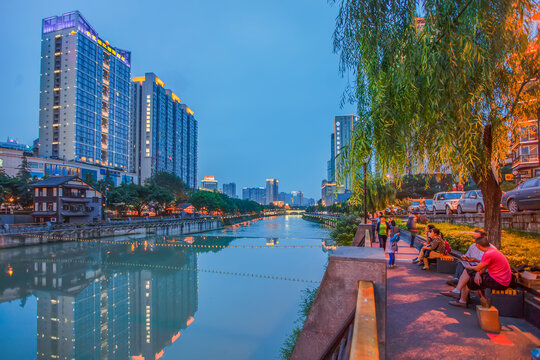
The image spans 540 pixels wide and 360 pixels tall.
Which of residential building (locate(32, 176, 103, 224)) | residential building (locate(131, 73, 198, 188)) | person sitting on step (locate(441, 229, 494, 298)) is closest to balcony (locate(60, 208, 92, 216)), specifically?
residential building (locate(32, 176, 103, 224))

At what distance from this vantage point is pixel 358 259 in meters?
3.75

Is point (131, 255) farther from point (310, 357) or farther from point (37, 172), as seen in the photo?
point (37, 172)

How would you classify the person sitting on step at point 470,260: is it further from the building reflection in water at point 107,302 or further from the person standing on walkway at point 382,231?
the building reflection in water at point 107,302

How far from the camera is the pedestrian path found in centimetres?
415

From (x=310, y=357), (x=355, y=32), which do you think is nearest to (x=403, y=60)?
(x=355, y=32)

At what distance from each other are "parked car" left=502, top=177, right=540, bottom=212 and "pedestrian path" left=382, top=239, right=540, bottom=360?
24.3 ft

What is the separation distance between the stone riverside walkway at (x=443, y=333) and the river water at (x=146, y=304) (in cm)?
992

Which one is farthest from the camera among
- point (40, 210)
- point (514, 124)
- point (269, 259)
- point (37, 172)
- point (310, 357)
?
point (37, 172)

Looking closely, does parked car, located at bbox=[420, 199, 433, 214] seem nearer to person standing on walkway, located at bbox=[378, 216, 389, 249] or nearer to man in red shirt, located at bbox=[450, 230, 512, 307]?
person standing on walkway, located at bbox=[378, 216, 389, 249]

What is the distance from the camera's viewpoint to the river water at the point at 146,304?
14.5 metres

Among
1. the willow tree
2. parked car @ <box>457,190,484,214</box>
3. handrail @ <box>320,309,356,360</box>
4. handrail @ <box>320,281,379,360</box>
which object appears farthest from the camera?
parked car @ <box>457,190,484,214</box>

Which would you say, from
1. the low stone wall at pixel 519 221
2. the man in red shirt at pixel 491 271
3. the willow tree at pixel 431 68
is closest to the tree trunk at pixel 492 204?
the willow tree at pixel 431 68

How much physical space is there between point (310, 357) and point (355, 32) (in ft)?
18.4

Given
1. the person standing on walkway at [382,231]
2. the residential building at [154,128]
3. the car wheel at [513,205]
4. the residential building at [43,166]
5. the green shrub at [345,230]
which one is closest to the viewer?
the car wheel at [513,205]
